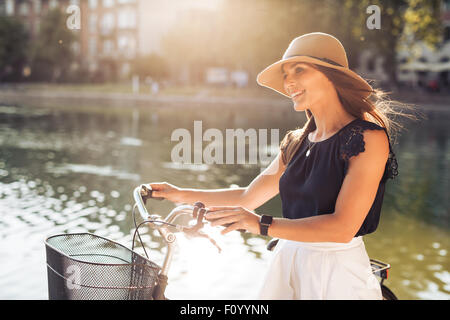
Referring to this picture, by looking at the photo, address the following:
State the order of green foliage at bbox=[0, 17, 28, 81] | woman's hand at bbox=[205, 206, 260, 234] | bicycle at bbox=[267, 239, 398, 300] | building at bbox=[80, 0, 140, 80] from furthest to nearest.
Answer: building at bbox=[80, 0, 140, 80]
green foliage at bbox=[0, 17, 28, 81]
bicycle at bbox=[267, 239, 398, 300]
woman's hand at bbox=[205, 206, 260, 234]

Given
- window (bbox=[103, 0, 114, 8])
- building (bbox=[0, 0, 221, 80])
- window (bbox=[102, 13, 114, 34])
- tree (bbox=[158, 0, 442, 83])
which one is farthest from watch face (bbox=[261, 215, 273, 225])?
window (bbox=[103, 0, 114, 8])

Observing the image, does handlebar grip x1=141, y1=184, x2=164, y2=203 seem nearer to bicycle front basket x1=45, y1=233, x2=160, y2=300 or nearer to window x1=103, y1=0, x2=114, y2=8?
bicycle front basket x1=45, y1=233, x2=160, y2=300

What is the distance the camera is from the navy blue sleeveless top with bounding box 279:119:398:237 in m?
2.01

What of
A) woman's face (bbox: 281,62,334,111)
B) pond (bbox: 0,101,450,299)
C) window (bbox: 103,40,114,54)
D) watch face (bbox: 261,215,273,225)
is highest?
window (bbox: 103,40,114,54)

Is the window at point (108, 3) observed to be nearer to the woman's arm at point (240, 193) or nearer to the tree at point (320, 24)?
the tree at point (320, 24)

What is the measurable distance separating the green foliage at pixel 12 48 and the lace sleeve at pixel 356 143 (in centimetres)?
6048

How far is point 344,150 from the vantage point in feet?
6.53

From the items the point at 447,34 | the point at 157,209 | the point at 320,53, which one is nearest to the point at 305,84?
the point at 320,53

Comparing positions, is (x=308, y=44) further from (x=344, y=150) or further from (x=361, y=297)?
(x=361, y=297)

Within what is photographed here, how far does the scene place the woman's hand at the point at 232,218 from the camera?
185cm

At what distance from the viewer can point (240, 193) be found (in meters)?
2.54

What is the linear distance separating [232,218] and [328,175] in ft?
1.35

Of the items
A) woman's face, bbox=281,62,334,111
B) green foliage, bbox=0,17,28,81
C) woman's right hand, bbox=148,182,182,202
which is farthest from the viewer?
green foliage, bbox=0,17,28,81

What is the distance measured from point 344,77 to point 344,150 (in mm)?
293
